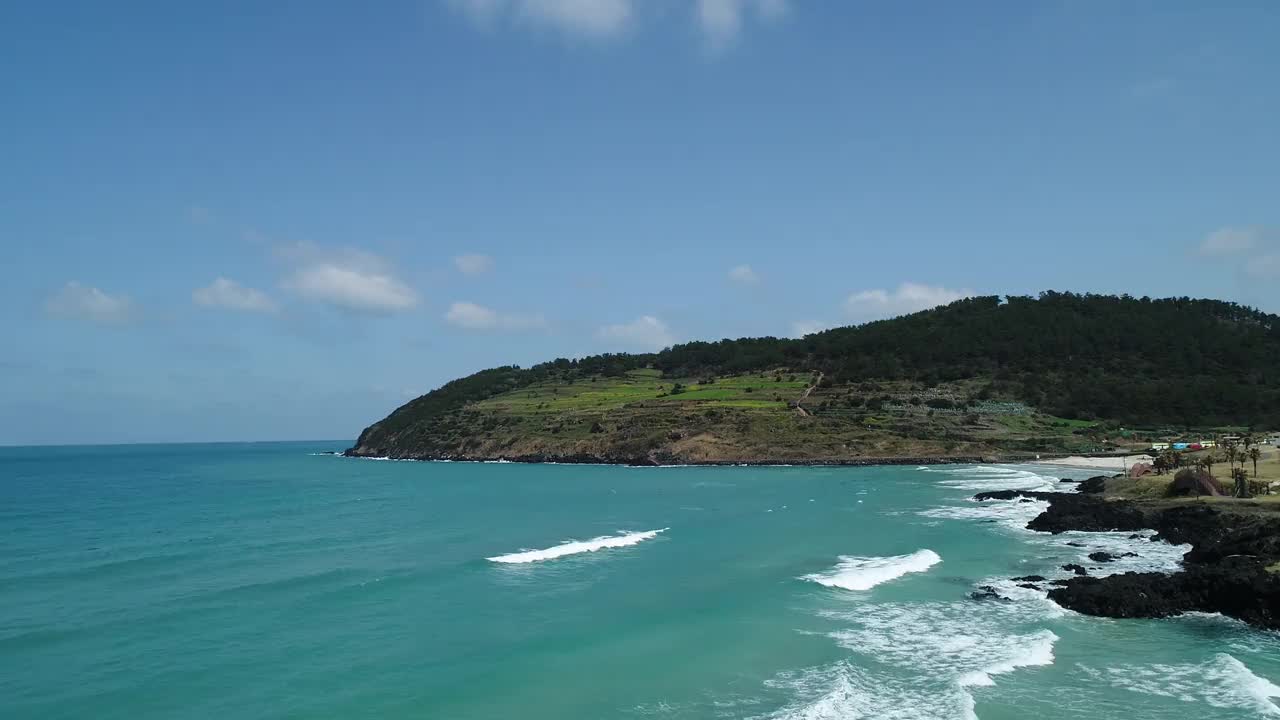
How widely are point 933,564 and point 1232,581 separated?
10.8 meters

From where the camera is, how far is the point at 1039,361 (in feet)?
431

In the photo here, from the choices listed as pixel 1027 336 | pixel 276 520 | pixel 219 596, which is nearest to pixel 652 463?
pixel 276 520

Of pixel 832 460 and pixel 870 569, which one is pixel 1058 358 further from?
pixel 870 569

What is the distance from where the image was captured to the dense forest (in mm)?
112938

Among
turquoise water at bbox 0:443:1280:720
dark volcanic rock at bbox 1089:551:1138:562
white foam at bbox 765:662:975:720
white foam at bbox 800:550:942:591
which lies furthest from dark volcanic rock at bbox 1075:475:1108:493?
white foam at bbox 765:662:975:720

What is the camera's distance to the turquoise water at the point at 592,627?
58.6 ft

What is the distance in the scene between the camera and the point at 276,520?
5209 cm

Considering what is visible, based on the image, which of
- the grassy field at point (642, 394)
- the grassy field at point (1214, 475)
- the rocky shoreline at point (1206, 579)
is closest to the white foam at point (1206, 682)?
the rocky shoreline at point (1206, 579)

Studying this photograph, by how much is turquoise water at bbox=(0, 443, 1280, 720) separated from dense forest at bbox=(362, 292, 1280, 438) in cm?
8031

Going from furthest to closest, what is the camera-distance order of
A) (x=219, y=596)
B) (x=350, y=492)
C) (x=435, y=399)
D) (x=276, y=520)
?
(x=435, y=399), (x=350, y=492), (x=276, y=520), (x=219, y=596)

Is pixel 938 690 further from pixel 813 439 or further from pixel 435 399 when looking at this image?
pixel 435 399

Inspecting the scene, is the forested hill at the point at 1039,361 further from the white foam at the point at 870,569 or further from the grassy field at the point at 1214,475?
the white foam at the point at 870,569

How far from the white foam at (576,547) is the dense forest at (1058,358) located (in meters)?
94.4

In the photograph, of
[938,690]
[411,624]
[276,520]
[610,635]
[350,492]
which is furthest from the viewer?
[350,492]
